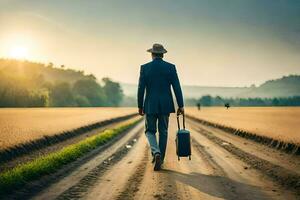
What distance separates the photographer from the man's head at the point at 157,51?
34.8 ft

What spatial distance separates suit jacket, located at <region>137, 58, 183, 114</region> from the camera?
34.8 feet

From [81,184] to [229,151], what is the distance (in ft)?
23.4

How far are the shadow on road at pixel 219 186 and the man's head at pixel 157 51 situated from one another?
10.6 feet

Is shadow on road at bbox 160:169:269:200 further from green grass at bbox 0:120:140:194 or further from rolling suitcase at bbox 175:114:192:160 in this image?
green grass at bbox 0:120:140:194

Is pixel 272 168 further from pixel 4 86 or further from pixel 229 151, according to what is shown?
pixel 4 86

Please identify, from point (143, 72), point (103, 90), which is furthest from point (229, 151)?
point (103, 90)

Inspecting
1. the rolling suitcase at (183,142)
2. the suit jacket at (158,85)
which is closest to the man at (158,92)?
the suit jacket at (158,85)

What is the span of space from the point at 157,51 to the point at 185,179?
3649 millimetres

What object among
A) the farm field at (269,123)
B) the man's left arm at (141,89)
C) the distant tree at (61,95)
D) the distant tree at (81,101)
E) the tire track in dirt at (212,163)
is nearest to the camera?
the tire track in dirt at (212,163)

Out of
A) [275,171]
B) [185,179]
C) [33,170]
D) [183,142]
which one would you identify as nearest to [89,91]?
[183,142]

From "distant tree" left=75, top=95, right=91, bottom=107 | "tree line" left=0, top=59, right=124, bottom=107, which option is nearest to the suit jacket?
"tree line" left=0, top=59, right=124, bottom=107

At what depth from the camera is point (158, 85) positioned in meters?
10.7

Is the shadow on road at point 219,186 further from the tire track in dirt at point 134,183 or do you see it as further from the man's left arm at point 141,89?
the man's left arm at point 141,89

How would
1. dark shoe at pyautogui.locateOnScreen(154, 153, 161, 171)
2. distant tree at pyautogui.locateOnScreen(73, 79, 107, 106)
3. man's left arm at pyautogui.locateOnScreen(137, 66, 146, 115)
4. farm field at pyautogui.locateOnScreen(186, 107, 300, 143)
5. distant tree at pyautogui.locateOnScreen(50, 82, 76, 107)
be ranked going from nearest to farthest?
1. dark shoe at pyautogui.locateOnScreen(154, 153, 161, 171)
2. man's left arm at pyautogui.locateOnScreen(137, 66, 146, 115)
3. farm field at pyautogui.locateOnScreen(186, 107, 300, 143)
4. distant tree at pyautogui.locateOnScreen(50, 82, 76, 107)
5. distant tree at pyautogui.locateOnScreen(73, 79, 107, 106)
